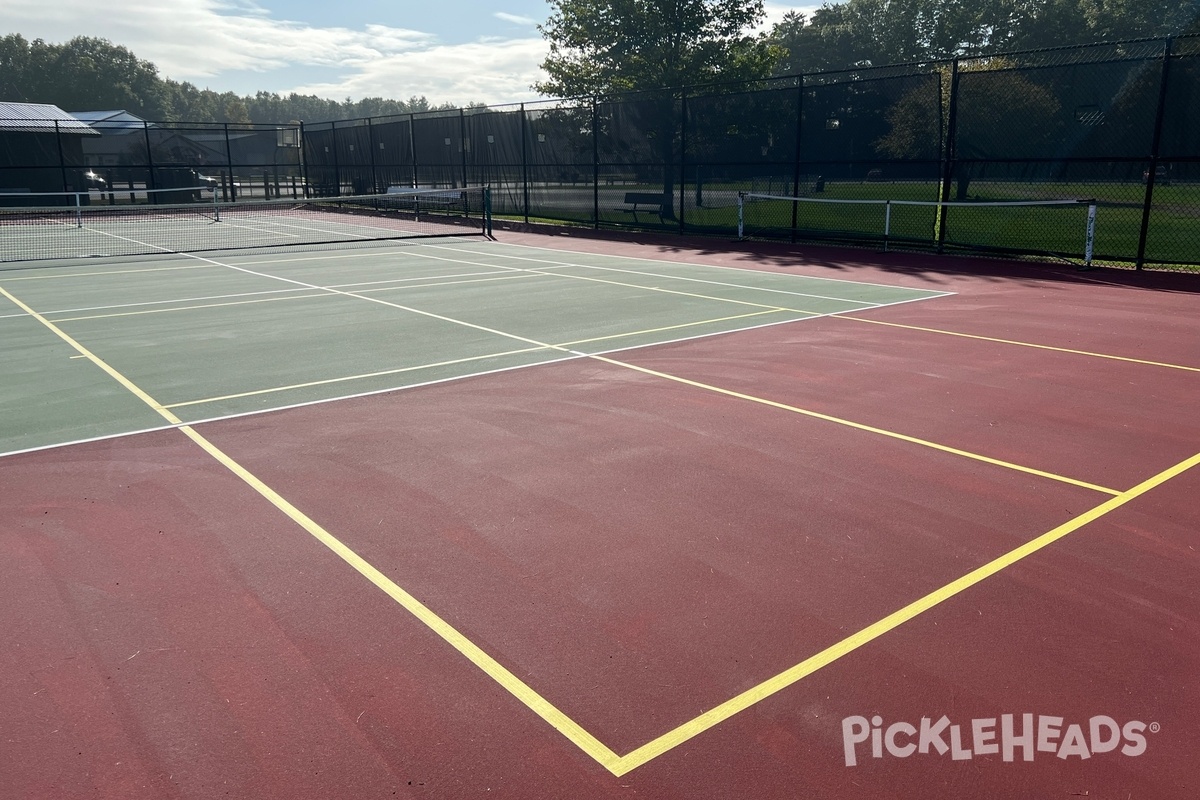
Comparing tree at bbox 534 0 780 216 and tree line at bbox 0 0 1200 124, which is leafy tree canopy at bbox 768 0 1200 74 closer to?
tree line at bbox 0 0 1200 124

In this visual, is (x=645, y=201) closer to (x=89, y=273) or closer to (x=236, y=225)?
(x=89, y=273)

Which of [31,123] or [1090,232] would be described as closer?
[1090,232]

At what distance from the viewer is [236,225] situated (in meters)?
32.0

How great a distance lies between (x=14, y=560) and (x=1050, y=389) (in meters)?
8.49

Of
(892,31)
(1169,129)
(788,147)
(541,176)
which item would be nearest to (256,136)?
(541,176)

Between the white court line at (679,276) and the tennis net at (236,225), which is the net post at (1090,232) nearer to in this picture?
the white court line at (679,276)

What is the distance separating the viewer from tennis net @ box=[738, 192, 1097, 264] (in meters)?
19.6

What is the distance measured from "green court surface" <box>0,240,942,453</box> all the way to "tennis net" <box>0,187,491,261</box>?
435 cm

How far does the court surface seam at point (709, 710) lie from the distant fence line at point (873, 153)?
44.8 feet

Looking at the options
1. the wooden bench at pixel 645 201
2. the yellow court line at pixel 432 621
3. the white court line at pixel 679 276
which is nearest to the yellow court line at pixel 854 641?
the yellow court line at pixel 432 621

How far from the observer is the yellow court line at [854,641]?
11.4ft

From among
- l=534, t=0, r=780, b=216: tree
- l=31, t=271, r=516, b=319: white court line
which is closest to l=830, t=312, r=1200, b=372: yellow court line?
l=31, t=271, r=516, b=319: white court line

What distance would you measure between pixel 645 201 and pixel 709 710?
2444 centimetres

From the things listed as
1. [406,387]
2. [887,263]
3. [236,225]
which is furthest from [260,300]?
[236,225]
